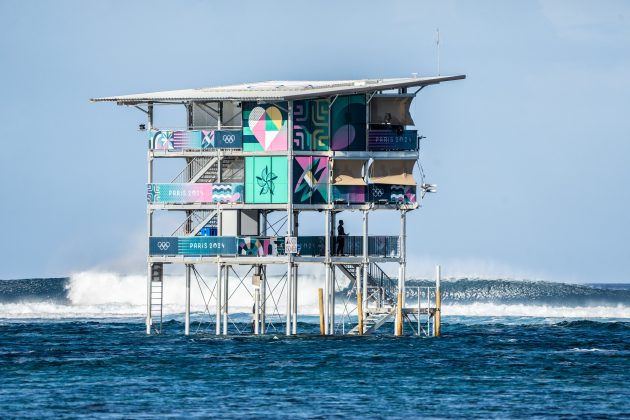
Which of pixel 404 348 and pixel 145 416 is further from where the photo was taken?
pixel 404 348

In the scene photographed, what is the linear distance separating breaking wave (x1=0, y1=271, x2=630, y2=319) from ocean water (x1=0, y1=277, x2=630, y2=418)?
2093 centimetres

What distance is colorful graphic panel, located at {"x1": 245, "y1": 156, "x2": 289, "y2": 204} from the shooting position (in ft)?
227

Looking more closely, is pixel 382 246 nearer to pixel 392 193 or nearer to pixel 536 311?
pixel 392 193

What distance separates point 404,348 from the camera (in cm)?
6794

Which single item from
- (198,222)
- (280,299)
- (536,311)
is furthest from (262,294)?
(280,299)

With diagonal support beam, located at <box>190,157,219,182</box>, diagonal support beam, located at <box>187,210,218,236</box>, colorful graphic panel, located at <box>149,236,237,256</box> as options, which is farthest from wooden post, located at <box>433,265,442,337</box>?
diagonal support beam, located at <box>190,157,219,182</box>

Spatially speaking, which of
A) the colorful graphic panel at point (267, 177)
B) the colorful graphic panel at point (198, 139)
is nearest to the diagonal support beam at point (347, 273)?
the colorful graphic panel at point (267, 177)

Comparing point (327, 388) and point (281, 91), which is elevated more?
point (281, 91)

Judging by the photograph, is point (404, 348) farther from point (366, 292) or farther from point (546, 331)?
point (546, 331)

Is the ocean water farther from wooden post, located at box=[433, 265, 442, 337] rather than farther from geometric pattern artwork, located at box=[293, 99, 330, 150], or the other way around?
geometric pattern artwork, located at box=[293, 99, 330, 150]

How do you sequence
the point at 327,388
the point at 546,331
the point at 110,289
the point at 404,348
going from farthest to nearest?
the point at 110,289 < the point at 546,331 < the point at 404,348 < the point at 327,388

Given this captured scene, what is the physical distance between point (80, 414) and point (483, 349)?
84.6 feet

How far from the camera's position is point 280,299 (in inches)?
4828

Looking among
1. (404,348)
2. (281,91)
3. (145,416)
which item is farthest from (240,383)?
(281,91)
